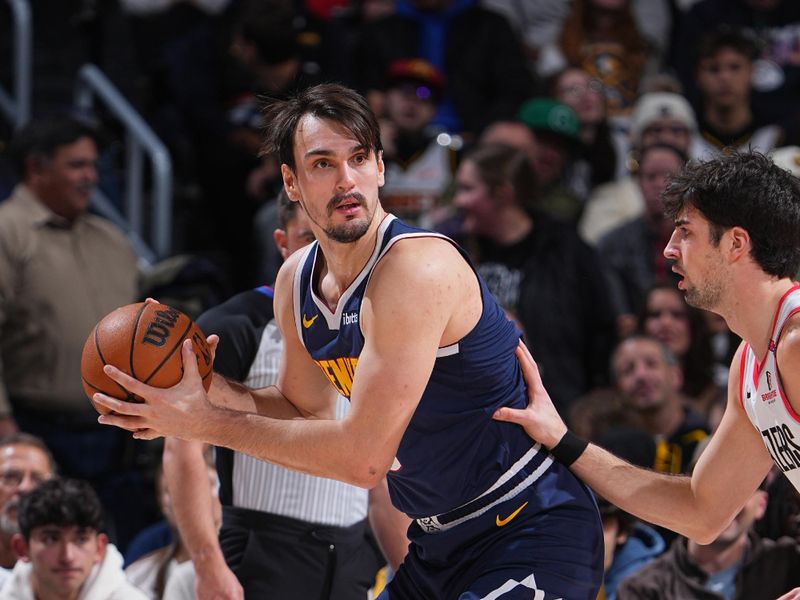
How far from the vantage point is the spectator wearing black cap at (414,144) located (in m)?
8.95

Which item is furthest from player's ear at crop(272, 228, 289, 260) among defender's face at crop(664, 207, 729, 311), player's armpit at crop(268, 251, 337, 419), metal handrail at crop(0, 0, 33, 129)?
metal handrail at crop(0, 0, 33, 129)

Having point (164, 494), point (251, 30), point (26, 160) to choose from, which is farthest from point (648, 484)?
point (251, 30)

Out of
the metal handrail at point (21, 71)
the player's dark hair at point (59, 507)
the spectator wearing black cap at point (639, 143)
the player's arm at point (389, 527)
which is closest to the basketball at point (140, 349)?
the player's arm at point (389, 527)

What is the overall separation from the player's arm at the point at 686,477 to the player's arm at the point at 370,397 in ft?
1.65

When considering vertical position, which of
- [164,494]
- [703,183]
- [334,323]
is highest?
[703,183]

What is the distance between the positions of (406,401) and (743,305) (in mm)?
1033

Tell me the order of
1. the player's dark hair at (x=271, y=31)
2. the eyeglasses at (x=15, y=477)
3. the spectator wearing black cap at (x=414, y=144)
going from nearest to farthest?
the eyeglasses at (x=15, y=477) → the spectator wearing black cap at (x=414, y=144) → the player's dark hair at (x=271, y=31)

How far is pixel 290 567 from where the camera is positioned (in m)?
4.88

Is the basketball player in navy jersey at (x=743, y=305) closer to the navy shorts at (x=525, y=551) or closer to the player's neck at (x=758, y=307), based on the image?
the player's neck at (x=758, y=307)

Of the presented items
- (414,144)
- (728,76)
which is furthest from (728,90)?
(414,144)

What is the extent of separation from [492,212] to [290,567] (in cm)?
360

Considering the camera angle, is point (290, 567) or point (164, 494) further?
point (164, 494)

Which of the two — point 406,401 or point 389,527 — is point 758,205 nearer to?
point 406,401

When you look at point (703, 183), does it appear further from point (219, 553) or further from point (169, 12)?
point (169, 12)
